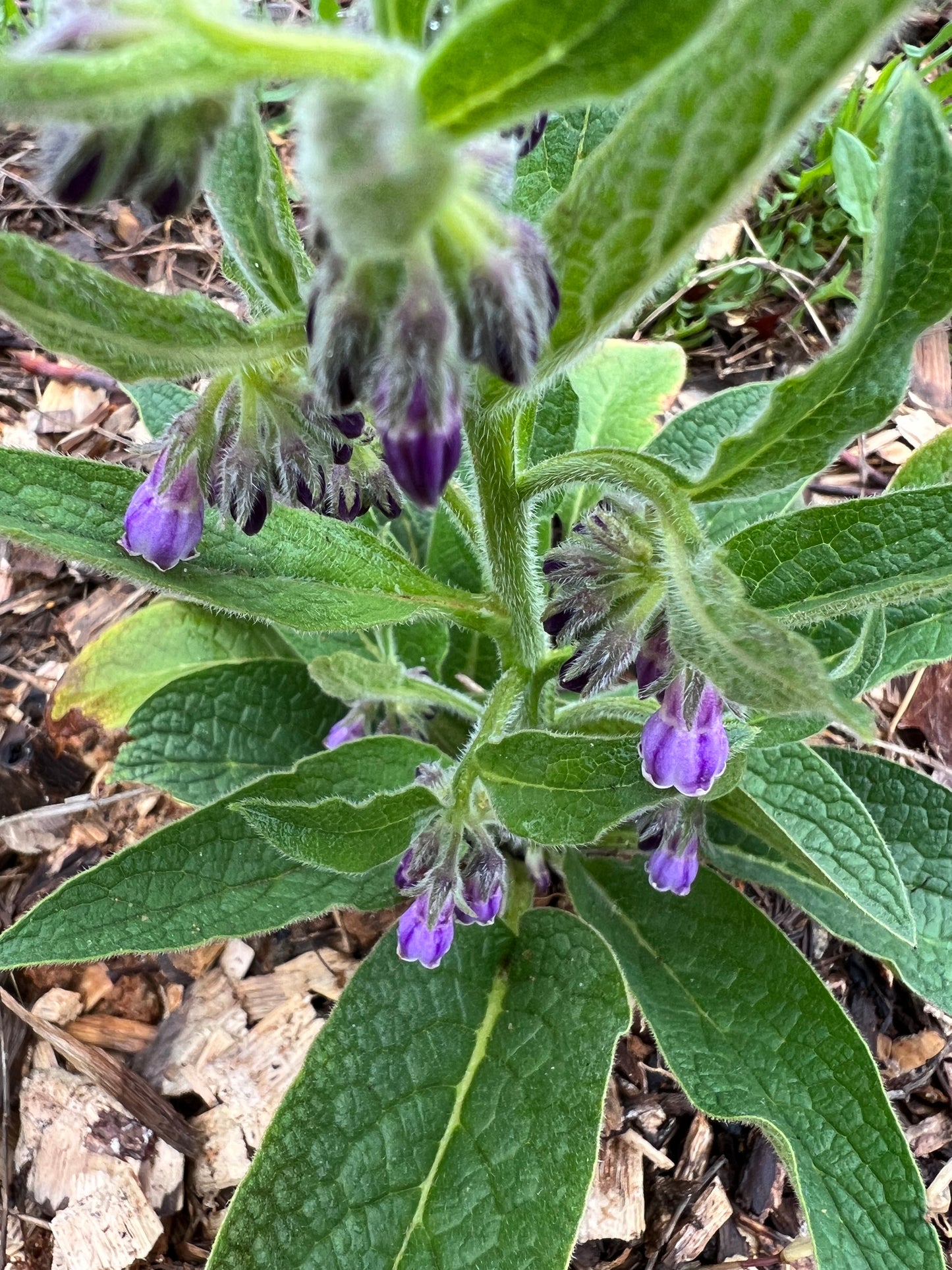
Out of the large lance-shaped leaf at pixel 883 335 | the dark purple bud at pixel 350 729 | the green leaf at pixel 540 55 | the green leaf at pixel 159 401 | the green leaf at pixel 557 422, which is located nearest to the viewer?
the green leaf at pixel 540 55

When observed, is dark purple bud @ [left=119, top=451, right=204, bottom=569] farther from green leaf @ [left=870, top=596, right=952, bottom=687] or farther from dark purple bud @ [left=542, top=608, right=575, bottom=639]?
green leaf @ [left=870, top=596, right=952, bottom=687]

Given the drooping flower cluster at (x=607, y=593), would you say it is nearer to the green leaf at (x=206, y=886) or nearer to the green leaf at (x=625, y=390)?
the green leaf at (x=206, y=886)

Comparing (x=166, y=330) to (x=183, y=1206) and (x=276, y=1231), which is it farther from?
(x=183, y=1206)

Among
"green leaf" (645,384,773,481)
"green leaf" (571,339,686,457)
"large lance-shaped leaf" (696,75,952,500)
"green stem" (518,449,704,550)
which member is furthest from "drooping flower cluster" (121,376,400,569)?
"green leaf" (571,339,686,457)

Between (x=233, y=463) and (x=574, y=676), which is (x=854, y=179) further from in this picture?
(x=233, y=463)

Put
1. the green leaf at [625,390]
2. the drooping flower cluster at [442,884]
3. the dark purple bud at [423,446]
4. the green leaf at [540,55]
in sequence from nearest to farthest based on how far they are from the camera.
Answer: the green leaf at [540,55] < the dark purple bud at [423,446] < the drooping flower cluster at [442,884] < the green leaf at [625,390]

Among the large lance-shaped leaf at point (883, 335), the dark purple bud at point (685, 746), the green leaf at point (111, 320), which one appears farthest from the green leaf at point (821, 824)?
the green leaf at point (111, 320)
